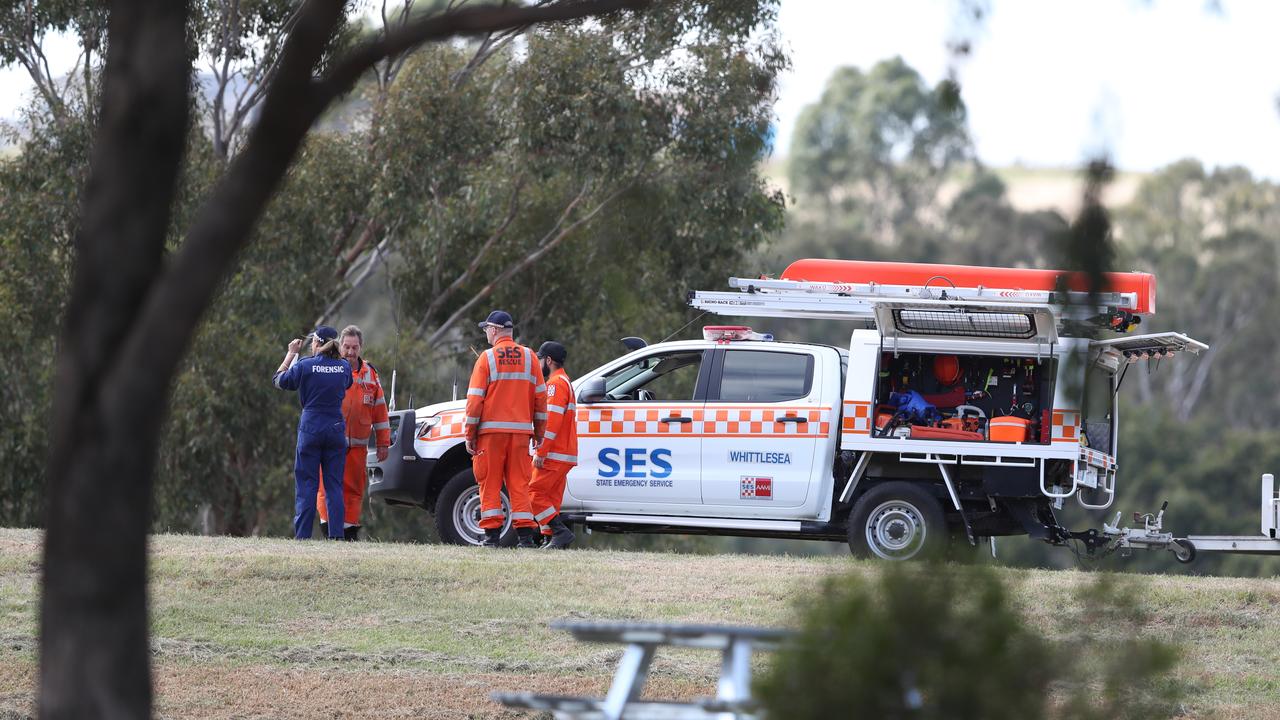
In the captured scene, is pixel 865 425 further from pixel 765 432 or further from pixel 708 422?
pixel 708 422

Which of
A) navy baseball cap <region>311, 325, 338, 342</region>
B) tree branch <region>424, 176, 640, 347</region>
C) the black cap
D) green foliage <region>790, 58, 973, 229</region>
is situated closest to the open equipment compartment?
the black cap

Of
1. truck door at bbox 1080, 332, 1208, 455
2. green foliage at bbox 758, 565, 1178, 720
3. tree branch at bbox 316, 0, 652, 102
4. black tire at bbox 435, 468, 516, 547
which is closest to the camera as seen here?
green foliage at bbox 758, 565, 1178, 720

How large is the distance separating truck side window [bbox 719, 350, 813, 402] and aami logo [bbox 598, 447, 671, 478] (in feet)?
2.06

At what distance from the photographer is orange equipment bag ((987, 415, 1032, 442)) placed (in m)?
12.0

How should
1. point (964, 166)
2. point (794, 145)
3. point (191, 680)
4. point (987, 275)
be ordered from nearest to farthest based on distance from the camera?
point (964, 166)
point (191, 680)
point (987, 275)
point (794, 145)

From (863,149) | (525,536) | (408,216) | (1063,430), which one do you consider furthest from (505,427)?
(863,149)

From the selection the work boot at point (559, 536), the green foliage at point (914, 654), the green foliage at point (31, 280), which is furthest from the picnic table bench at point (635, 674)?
the green foliage at point (31, 280)

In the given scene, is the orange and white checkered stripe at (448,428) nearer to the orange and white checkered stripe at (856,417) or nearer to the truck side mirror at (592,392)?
the truck side mirror at (592,392)

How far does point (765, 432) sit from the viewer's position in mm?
12391

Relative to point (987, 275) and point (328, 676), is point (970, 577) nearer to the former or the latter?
point (328, 676)

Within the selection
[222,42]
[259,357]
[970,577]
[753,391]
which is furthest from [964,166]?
[222,42]

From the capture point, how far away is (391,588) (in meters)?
10.5

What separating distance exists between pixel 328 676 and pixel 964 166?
13.8ft

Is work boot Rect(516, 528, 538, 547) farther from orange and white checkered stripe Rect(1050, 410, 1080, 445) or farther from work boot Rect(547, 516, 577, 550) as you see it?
orange and white checkered stripe Rect(1050, 410, 1080, 445)
